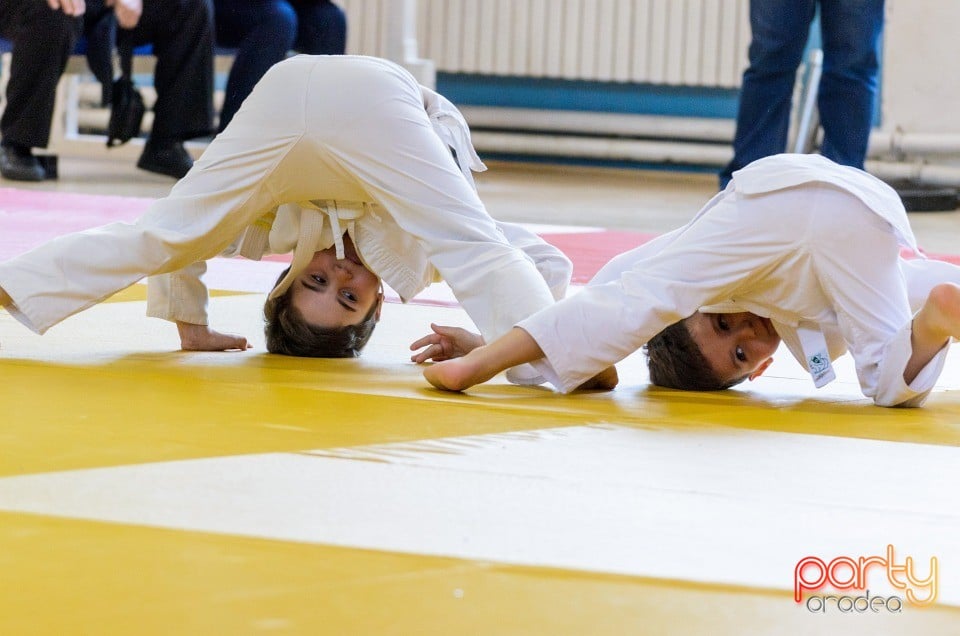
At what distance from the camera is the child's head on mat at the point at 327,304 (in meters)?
1.49

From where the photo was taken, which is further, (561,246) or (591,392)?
(561,246)

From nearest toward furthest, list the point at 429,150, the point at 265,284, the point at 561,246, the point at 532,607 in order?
1. the point at 532,607
2. the point at 429,150
3. the point at 265,284
4. the point at 561,246

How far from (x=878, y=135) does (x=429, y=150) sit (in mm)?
3306

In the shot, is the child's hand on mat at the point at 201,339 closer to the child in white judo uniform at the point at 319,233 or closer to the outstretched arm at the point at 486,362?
the child in white judo uniform at the point at 319,233

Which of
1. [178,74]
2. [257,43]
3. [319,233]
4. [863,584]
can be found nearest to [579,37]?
[257,43]

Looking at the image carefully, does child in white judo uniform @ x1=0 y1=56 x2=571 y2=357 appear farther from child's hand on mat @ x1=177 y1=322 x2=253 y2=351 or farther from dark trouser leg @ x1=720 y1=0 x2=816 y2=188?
dark trouser leg @ x1=720 y1=0 x2=816 y2=188

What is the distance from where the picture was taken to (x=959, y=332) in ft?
3.95

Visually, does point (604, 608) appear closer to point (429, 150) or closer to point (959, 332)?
point (959, 332)

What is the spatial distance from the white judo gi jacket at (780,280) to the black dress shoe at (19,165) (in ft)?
9.39

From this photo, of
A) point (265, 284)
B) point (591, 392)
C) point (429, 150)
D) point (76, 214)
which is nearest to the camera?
point (591, 392)

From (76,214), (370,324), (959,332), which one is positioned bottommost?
(76,214)

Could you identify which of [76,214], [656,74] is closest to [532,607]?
[76,214]

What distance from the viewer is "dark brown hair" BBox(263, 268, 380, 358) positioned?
1.51m

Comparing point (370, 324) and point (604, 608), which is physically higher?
point (604, 608)
